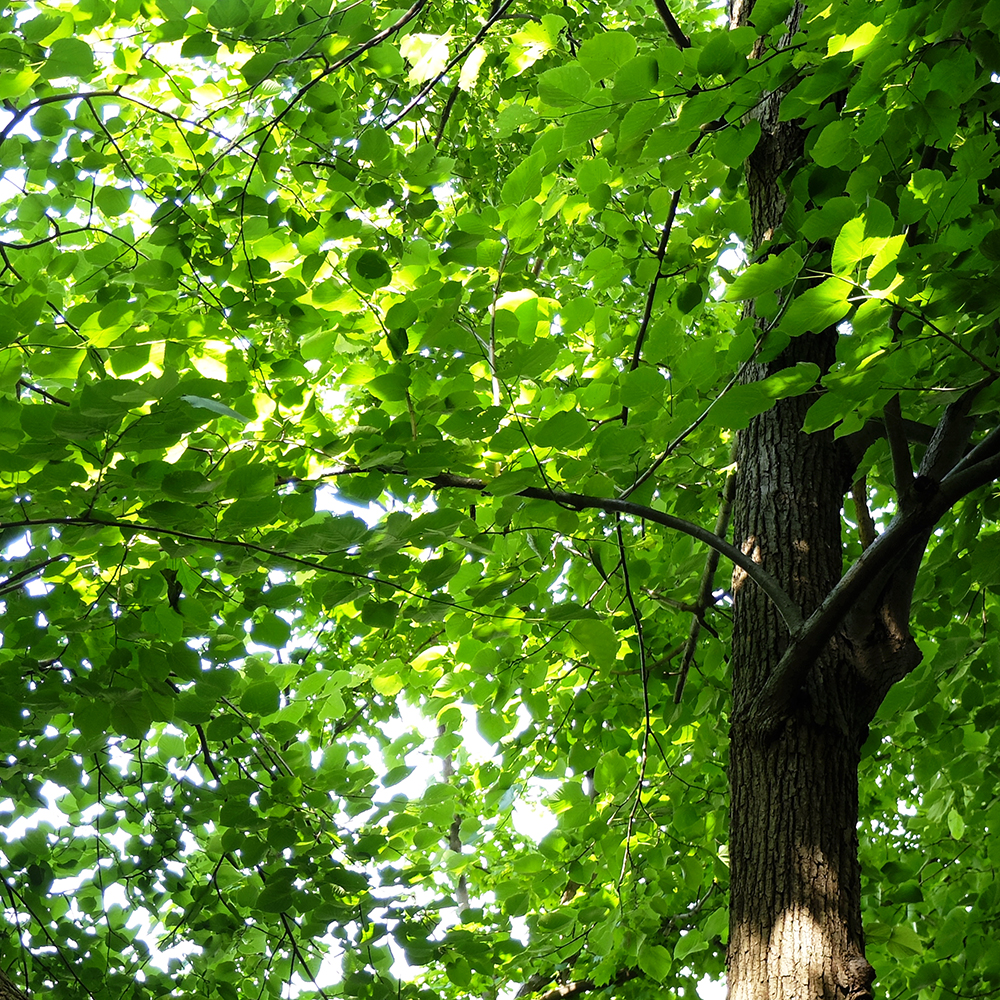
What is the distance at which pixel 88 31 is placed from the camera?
2.28m

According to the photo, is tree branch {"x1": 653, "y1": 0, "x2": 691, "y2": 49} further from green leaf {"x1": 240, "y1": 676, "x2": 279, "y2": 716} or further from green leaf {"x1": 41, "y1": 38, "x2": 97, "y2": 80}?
green leaf {"x1": 240, "y1": 676, "x2": 279, "y2": 716}

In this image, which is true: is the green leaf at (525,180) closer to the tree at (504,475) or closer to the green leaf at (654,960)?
the tree at (504,475)

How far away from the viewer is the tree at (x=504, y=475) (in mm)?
1650

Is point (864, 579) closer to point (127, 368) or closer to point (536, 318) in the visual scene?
point (536, 318)

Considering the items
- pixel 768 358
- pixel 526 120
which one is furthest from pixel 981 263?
pixel 526 120

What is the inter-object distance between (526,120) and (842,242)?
3.30 ft

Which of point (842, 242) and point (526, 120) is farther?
point (526, 120)

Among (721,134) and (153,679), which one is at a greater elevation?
(721,134)

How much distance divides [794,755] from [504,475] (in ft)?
4.09

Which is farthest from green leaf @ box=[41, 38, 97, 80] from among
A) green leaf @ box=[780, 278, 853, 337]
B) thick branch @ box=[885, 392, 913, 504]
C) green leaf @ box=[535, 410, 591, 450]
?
thick branch @ box=[885, 392, 913, 504]

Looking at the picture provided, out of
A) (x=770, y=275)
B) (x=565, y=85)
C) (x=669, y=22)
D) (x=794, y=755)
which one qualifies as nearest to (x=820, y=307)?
(x=770, y=275)

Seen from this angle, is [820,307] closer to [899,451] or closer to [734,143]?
[734,143]

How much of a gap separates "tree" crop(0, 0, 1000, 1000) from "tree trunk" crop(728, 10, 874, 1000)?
1 centimetres

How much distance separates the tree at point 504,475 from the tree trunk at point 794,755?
1 cm
